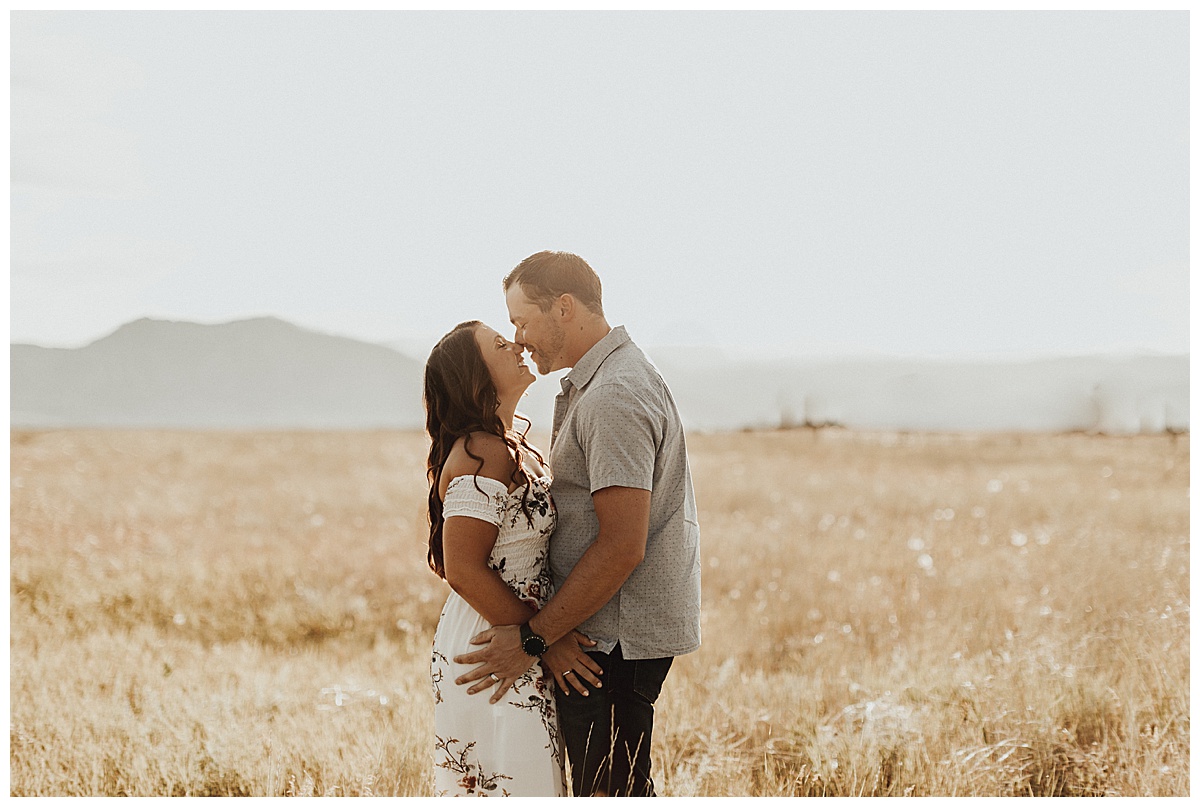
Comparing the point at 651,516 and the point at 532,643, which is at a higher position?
the point at 651,516

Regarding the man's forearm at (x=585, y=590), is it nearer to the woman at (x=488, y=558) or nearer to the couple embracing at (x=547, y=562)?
the couple embracing at (x=547, y=562)

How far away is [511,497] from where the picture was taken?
11.2 feet

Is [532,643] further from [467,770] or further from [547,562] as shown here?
[467,770]

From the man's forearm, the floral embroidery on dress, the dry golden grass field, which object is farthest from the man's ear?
the dry golden grass field

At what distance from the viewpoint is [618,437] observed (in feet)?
10.7

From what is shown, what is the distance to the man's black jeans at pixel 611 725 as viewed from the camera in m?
3.57

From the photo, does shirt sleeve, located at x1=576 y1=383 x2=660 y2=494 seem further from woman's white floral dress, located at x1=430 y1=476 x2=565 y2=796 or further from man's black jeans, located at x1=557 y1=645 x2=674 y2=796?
man's black jeans, located at x1=557 y1=645 x2=674 y2=796

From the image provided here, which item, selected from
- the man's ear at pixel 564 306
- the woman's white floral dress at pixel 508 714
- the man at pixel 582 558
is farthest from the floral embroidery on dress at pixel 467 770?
the man's ear at pixel 564 306

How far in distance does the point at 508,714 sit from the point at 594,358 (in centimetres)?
133

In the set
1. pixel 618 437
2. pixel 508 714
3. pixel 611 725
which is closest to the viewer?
pixel 618 437

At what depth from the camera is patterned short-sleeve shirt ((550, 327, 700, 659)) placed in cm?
346

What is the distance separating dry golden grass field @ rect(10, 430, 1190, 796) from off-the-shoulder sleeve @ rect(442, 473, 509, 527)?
6.89 ft

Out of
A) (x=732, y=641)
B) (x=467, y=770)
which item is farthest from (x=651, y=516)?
(x=732, y=641)

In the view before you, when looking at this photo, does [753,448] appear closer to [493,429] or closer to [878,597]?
[878,597]
